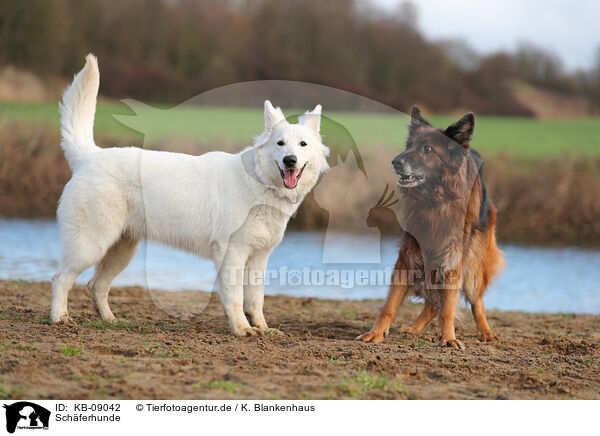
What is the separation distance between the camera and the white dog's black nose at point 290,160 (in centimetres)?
569

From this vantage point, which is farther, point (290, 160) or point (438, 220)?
point (438, 220)

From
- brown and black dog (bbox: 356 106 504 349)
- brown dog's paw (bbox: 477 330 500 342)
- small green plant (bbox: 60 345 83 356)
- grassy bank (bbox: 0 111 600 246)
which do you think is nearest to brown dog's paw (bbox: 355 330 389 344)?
brown and black dog (bbox: 356 106 504 349)

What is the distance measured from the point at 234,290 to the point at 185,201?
996 mm

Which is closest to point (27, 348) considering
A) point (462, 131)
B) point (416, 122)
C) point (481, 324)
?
point (416, 122)

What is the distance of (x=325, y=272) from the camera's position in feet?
37.4

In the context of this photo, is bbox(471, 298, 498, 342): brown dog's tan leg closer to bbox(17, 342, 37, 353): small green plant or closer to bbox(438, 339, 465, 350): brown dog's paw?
bbox(438, 339, 465, 350): brown dog's paw

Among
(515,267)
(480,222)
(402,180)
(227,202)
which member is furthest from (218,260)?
(515,267)

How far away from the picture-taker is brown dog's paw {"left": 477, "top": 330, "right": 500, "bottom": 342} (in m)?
6.68

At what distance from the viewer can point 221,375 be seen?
15.0 feet

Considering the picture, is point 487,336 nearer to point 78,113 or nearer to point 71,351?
point 71,351

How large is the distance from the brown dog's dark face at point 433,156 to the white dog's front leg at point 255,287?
1.56 metres
